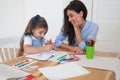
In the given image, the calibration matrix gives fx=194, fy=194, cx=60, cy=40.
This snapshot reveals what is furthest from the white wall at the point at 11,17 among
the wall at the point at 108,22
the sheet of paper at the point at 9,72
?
the sheet of paper at the point at 9,72

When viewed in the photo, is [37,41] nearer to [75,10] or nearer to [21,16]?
[75,10]

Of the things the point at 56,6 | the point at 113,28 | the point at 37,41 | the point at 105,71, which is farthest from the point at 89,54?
the point at 56,6

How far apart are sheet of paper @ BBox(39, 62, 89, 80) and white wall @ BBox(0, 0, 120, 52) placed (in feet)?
6.89

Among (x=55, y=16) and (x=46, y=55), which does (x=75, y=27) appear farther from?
(x=55, y=16)

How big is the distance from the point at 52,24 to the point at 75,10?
5.59 ft

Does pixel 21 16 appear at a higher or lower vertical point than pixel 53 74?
higher

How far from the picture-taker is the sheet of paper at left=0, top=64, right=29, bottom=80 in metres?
1.06

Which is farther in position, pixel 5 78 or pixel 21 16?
pixel 21 16

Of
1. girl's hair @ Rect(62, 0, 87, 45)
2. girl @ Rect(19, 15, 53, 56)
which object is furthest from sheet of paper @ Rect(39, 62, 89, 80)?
girl's hair @ Rect(62, 0, 87, 45)

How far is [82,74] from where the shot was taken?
44.3 inches

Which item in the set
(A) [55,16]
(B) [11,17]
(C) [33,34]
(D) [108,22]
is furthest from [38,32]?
(B) [11,17]

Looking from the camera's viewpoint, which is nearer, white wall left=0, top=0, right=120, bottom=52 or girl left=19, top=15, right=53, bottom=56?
girl left=19, top=15, right=53, bottom=56

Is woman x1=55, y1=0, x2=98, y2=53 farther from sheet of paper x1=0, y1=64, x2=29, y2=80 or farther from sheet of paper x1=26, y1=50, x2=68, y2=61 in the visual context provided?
sheet of paper x1=0, y1=64, x2=29, y2=80

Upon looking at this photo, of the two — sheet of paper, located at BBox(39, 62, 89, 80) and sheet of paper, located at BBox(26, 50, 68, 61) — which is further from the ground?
sheet of paper, located at BBox(26, 50, 68, 61)
